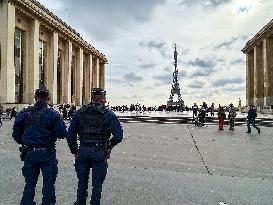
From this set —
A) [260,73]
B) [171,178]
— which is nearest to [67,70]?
[260,73]

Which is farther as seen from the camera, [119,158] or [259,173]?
[119,158]

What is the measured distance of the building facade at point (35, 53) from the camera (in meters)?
43.9

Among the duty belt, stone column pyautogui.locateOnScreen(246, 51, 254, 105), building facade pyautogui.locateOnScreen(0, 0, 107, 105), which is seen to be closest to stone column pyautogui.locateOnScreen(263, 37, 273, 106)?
stone column pyautogui.locateOnScreen(246, 51, 254, 105)

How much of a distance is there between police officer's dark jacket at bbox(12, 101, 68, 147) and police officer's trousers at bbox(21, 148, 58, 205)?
15 centimetres

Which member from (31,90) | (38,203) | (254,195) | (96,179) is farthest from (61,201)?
(31,90)

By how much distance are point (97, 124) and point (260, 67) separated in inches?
3014

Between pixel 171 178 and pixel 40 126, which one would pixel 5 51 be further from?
pixel 40 126

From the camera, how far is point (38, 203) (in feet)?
17.5

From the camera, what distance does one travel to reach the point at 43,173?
14.7ft

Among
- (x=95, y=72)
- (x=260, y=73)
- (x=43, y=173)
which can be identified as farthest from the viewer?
(x=95, y=72)

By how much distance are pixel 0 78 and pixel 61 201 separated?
138ft

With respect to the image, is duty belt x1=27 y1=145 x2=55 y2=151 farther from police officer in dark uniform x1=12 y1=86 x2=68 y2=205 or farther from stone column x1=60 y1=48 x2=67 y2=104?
stone column x1=60 y1=48 x2=67 y2=104

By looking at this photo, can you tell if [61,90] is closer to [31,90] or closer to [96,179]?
[31,90]

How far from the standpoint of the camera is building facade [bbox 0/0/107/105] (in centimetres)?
4394
